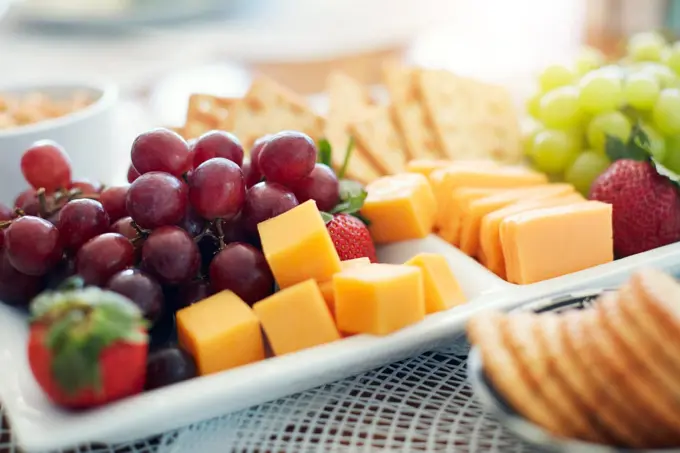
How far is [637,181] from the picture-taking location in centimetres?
87

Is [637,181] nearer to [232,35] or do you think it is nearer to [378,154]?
[378,154]

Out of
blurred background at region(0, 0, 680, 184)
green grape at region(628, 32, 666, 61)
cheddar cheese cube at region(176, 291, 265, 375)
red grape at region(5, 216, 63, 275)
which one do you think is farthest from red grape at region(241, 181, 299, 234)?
blurred background at region(0, 0, 680, 184)

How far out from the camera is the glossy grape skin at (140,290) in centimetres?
68

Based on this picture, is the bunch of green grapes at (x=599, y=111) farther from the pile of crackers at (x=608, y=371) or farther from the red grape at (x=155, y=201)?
the red grape at (x=155, y=201)

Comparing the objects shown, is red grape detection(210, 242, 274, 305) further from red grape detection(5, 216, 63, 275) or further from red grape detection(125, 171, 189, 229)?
red grape detection(5, 216, 63, 275)

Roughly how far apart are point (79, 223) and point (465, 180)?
489 mm

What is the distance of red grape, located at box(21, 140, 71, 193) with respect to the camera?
0.89 meters

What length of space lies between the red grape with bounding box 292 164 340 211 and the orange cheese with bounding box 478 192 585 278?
0.62ft

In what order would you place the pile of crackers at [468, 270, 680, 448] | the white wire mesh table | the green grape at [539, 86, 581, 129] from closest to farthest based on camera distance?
the pile of crackers at [468, 270, 680, 448] → the white wire mesh table → the green grape at [539, 86, 581, 129]

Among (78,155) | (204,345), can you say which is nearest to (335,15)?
(78,155)

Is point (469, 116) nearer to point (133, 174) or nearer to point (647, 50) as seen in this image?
point (647, 50)

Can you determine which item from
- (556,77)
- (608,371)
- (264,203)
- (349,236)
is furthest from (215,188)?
(556,77)

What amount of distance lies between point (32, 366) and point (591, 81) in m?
0.84

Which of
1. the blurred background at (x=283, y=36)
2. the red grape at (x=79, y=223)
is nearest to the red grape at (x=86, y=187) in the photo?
the red grape at (x=79, y=223)
